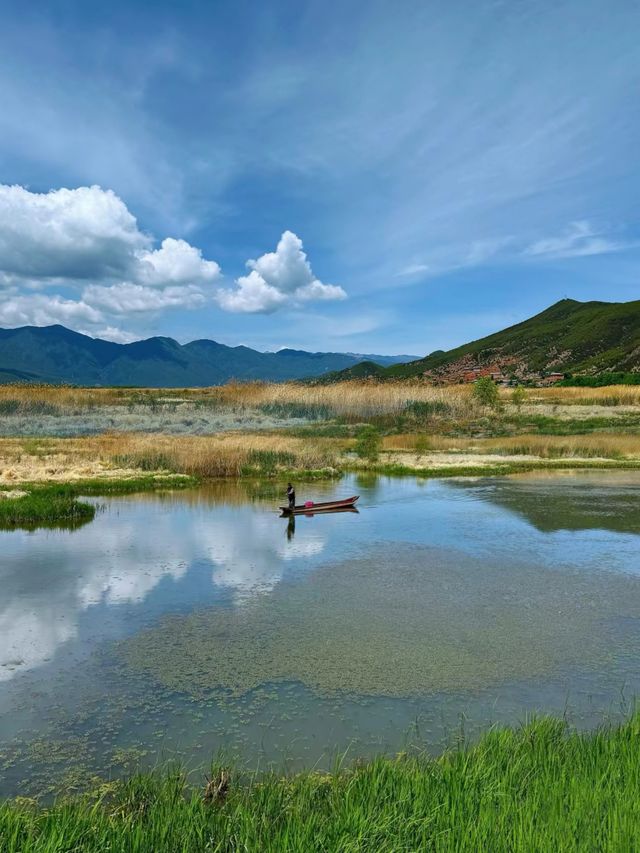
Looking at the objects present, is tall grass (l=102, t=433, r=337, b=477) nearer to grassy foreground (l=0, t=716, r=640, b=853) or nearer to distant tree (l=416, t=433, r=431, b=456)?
distant tree (l=416, t=433, r=431, b=456)

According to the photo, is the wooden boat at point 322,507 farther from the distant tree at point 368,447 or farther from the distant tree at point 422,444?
the distant tree at point 422,444

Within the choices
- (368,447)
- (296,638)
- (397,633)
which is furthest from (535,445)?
(296,638)

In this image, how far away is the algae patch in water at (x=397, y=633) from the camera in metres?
9.92

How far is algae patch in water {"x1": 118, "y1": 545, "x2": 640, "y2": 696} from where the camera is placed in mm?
9922

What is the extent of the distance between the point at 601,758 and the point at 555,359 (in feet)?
630

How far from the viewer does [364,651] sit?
1081 centimetres

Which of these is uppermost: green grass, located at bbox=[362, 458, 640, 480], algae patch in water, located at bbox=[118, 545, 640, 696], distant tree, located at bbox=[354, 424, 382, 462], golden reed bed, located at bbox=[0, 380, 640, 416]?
golden reed bed, located at bbox=[0, 380, 640, 416]

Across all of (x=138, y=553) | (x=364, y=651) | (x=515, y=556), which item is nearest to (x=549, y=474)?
(x=515, y=556)

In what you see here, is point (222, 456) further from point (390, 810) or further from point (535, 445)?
point (390, 810)

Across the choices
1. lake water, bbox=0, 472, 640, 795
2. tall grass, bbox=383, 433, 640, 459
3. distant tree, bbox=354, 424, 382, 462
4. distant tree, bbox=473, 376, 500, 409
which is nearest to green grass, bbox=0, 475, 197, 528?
lake water, bbox=0, 472, 640, 795

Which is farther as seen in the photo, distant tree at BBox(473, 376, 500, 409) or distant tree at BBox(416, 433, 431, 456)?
distant tree at BBox(473, 376, 500, 409)

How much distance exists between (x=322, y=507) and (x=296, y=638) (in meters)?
12.6

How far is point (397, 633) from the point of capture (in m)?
11.7

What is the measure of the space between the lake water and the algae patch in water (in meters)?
0.05
